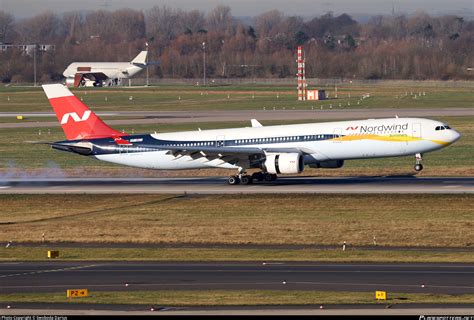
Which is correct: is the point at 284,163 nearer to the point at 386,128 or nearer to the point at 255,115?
the point at 386,128

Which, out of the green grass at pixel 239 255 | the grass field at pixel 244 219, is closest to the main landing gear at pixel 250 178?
the grass field at pixel 244 219

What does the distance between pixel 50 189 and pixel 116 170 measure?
13.2 meters

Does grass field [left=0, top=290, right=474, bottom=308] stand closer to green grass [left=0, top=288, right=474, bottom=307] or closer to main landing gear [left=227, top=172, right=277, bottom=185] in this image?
green grass [left=0, top=288, right=474, bottom=307]

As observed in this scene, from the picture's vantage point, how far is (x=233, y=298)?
112ft

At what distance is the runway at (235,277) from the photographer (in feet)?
119

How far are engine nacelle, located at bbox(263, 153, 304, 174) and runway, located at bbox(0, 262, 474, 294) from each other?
23624mm

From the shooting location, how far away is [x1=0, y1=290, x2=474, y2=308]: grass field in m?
33.4

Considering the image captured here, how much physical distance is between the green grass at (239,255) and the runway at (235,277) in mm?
1388

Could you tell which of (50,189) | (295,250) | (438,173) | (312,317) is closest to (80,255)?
(295,250)

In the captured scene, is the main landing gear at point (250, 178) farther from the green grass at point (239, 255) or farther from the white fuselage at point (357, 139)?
the green grass at point (239, 255)

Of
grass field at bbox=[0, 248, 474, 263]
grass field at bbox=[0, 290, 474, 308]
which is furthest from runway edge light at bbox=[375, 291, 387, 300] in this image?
grass field at bbox=[0, 248, 474, 263]

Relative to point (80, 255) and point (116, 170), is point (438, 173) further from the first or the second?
point (80, 255)

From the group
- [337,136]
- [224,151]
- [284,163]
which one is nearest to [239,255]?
[284,163]

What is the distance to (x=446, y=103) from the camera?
155625 millimetres
